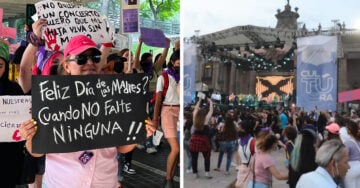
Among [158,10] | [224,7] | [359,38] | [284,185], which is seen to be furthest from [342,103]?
[158,10]

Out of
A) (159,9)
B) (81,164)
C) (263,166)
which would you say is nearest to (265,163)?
(263,166)

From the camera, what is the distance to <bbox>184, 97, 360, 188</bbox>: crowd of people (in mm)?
2572

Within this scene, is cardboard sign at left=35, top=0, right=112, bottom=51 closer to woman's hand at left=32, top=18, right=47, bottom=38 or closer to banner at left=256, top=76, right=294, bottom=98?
woman's hand at left=32, top=18, right=47, bottom=38

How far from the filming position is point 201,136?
113 inches

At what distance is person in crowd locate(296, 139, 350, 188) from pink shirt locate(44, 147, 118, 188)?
1.39 metres

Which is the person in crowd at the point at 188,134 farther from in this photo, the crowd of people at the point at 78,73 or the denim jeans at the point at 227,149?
the crowd of people at the point at 78,73

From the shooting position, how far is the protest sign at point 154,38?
10.4 ft

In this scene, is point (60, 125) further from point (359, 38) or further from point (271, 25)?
point (359, 38)

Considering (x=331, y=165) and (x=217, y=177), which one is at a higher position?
(x=331, y=165)

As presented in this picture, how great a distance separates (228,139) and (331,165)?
67 cm

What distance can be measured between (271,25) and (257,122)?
645mm

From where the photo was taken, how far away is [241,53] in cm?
288

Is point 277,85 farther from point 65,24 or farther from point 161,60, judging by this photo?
point 65,24

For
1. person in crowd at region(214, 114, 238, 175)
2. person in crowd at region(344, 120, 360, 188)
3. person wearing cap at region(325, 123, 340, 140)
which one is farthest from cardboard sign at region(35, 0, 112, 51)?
person in crowd at region(344, 120, 360, 188)
